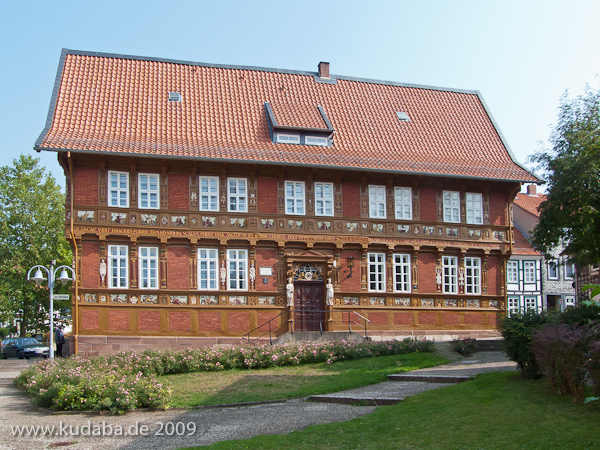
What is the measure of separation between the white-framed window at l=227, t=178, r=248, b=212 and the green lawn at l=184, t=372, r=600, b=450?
15.5m

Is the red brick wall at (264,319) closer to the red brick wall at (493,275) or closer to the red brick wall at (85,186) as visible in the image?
the red brick wall at (85,186)

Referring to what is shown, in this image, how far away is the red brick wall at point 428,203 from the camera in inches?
1198

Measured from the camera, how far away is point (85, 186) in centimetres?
2673

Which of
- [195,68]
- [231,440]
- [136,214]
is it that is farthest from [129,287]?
[231,440]

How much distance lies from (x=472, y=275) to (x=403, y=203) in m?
4.56

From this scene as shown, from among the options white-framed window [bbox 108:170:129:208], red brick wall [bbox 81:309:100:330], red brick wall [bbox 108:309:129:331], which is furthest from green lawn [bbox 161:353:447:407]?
white-framed window [bbox 108:170:129:208]

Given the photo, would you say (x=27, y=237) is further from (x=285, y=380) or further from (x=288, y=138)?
(x=285, y=380)

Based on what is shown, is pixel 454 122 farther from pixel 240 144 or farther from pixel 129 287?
pixel 129 287

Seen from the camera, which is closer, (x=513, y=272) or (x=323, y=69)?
(x=323, y=69)

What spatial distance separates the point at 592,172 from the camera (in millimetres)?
21453

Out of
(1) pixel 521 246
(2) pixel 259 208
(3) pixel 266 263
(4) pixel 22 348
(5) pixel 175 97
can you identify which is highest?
(5) pixel 175 97

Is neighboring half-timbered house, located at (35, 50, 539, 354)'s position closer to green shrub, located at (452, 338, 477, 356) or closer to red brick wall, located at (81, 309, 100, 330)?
red brick wall, located at (81, 309, 100, 330)

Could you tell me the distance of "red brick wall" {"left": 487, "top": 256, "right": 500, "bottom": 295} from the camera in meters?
31.1

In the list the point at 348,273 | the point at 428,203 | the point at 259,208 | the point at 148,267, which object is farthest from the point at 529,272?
the point at 148,267
